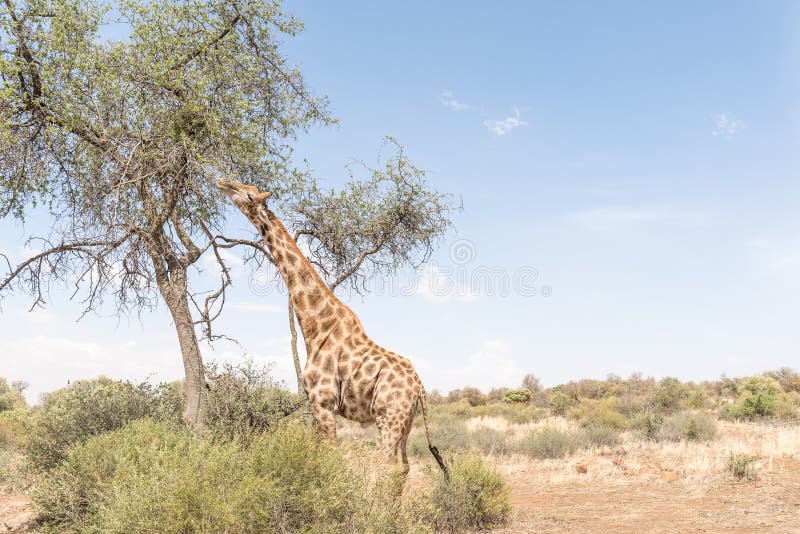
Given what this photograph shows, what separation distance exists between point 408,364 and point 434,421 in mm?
17288

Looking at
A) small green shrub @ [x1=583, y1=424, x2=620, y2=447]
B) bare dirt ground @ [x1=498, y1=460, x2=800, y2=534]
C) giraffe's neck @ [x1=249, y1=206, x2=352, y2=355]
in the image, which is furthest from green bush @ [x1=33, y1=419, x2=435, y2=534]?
small green shrub @ [x1=583, y1=424, x2=620, y2=447]

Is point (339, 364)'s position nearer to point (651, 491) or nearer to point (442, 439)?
point (651, 491)

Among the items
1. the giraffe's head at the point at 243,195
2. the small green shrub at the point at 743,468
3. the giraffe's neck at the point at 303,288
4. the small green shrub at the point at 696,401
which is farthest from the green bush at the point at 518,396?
the giraffe's head at the point at 243,195

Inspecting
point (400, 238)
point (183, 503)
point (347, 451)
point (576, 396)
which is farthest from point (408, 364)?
point (576, 396)

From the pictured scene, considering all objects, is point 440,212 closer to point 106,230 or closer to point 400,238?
point 400,238

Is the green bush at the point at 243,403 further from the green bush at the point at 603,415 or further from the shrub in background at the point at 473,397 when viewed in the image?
the shrub in background at the point at 473,397

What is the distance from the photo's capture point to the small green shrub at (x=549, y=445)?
17850 mm

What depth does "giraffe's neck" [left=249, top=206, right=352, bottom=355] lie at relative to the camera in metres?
8.09

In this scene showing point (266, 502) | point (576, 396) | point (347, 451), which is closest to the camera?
point (266, 502)

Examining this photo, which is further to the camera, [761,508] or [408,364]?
[761,508]

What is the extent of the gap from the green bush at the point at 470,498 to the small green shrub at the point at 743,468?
21.3ft

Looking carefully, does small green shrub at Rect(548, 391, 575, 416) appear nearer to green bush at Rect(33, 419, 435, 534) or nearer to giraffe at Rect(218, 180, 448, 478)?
giraffe at Rect(218, 180, 448, 478)

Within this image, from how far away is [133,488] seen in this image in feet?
17.1

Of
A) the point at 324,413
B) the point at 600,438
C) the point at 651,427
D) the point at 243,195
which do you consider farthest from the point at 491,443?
the point at 243,195
